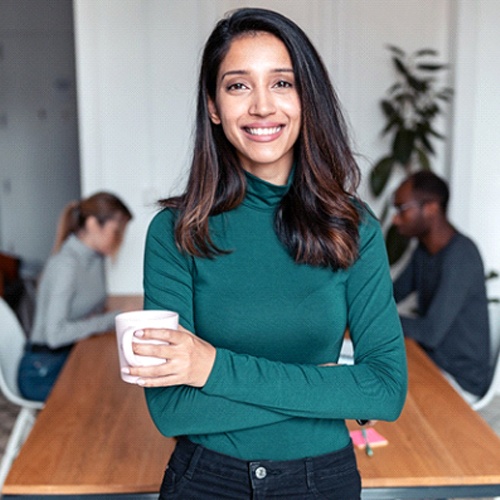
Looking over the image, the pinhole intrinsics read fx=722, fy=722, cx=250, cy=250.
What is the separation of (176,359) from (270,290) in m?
0.24

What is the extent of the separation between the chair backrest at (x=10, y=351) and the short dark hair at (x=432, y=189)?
1.83 m

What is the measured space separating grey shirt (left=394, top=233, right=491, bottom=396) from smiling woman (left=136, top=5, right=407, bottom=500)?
1.62m

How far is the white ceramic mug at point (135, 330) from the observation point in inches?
41.0

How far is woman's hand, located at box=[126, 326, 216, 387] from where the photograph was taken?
104cm

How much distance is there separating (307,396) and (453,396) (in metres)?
1.13

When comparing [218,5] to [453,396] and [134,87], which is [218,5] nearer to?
[134,87]

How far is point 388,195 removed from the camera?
450 centimetres

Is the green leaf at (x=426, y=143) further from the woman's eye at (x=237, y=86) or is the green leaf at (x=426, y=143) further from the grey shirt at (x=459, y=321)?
the woman's eye at (x=237, y=86)

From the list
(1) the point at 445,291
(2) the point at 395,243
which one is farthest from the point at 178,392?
(2) the point at 395,243

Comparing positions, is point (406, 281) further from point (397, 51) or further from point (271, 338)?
point (271, 338)

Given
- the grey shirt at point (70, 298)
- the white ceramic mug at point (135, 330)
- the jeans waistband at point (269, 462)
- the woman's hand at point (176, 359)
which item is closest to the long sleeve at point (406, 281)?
the grey shirt at point (70, 298)

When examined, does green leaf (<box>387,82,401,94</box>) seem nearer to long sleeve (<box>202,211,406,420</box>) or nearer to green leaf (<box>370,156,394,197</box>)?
green leaf (<box>370,156,394,197</box>)

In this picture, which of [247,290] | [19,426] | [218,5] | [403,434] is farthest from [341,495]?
[218,5]

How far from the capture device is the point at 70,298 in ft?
9.77
